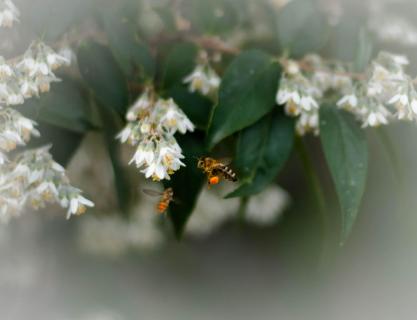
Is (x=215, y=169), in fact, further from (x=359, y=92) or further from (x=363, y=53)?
(x=363, y=53)

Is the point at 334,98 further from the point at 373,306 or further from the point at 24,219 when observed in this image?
the point at 373,306

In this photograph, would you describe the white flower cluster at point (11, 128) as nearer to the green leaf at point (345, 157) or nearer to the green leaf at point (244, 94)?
the green leaf at point (244, 94)

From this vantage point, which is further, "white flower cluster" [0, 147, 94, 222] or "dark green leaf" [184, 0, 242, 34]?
"dark green leaf" [184, 0, 242, 34]

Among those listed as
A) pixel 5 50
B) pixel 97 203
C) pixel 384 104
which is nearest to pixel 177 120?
pixel 5 50

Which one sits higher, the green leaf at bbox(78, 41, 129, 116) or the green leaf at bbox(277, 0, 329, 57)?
the green leaf at bbox(277, 0, 329, 57)

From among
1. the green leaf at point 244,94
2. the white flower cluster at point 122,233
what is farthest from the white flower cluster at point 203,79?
the white flower cluster at point 122,233

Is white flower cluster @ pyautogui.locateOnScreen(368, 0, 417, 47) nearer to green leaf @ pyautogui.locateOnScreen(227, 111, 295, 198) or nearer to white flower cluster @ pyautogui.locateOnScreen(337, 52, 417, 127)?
white flower cluster @ pyautogui.locateOnScreen(337, 52, 417, 127)

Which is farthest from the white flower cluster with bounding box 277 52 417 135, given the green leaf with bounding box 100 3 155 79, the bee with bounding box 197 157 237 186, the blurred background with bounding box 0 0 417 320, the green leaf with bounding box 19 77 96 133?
the green leaf with bounding box 19 77 96 133
